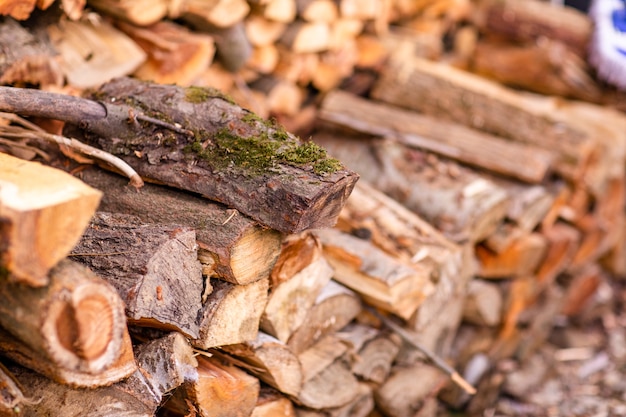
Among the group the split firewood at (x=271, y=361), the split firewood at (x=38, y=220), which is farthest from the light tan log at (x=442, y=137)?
the split firewood at (x=38, y=220)

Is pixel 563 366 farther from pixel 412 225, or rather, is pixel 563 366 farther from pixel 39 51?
pixel 39 51

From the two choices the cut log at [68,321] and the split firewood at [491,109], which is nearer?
the cut log at [68,321]

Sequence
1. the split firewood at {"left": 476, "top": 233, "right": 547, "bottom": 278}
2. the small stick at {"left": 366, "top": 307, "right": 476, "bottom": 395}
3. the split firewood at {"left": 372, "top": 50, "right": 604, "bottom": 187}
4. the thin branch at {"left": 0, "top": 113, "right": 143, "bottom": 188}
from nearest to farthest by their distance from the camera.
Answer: the thin branch at {"left": 0, "top": 113, "right": 143, "bottom": 188}, the small stick at {"left": 366, "top": 307, "right": 476, "bottom": 395}, the split firewood at {"left": 476, "top": 233, "right": 547, "bottom": 278}, the split firewood at {"left": 372, "top": 50, "right": 604, "bottom": 187}

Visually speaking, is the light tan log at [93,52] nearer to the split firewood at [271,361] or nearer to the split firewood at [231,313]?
the split firewood at [231,313]

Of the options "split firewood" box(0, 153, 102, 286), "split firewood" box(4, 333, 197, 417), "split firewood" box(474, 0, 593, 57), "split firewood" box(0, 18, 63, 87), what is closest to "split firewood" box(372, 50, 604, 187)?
"split firewood" box(474, 0, 593, 57)

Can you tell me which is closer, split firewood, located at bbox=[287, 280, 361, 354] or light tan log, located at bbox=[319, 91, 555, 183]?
split firewood, located at bbox=[287, 280, 361, 354]

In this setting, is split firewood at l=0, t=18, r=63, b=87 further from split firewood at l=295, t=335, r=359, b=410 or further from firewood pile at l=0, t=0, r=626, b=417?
split firewood at l=295, t=335, r=359, b=410

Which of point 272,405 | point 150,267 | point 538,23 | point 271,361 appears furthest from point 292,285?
point 538,23

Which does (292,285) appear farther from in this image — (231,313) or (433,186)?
(433,186)
